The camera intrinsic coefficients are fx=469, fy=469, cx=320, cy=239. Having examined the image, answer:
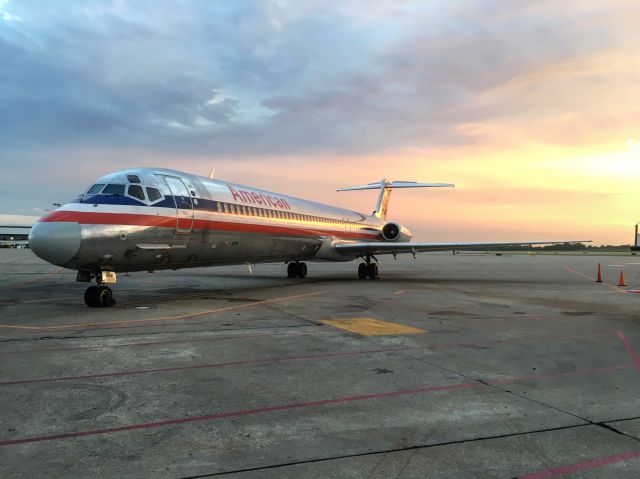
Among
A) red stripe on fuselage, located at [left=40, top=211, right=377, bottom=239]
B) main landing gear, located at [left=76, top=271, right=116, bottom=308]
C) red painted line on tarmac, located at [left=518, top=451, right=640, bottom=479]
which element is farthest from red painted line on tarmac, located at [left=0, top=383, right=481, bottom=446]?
main landing gear, located at [left=76, top=271, right=116, bottom=308]

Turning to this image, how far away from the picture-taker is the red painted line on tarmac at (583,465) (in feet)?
9.80

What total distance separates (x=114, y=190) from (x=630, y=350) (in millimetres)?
10509

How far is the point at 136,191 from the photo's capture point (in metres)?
11.2

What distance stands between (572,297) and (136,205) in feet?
40.9

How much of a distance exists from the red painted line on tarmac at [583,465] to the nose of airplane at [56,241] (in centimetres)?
924

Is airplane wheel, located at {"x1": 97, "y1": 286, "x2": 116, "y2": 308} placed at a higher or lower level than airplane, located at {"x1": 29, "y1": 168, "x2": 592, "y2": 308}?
lower

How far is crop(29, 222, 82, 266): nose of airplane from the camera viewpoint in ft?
31.0

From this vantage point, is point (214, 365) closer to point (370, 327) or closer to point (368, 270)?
point (370, 327)

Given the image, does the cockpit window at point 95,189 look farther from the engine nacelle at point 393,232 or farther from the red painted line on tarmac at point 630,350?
the engine nacelle at point 393,232

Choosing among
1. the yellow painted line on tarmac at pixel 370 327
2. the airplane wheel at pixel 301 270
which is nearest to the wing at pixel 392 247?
the airplane wheel at pixel 301 270

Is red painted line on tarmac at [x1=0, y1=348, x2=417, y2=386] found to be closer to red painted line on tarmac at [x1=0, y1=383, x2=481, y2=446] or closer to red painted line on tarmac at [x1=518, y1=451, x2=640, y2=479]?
red painted line on tarmac at [x1=0, y1=383, x2=481, y2=446]

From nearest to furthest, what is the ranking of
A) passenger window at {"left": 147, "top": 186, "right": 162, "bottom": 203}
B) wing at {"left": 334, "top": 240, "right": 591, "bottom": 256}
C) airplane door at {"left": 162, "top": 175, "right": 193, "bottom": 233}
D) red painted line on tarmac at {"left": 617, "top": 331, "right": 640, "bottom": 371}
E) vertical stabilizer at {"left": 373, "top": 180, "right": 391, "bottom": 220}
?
red painted line on tarmac at {"left": 617, "top": 331, "right": 640, "bottom": 371} → passenger window at {"left": 147, "top": 186, "right": 162, "bottom": 203} → airplane door at {"left": 162, "top": 175, "right": 193, "bottom": 233} → wing at {"left": 334, "top": 240, "right": 591, "bottom": 256} → vertical stabilizer at {"left": 373, "top": 180, "right": 391, "bottom": 220}

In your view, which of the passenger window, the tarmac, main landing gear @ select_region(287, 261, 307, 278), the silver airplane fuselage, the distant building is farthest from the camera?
the distant building

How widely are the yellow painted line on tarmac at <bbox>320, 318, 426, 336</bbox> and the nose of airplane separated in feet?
17.6
